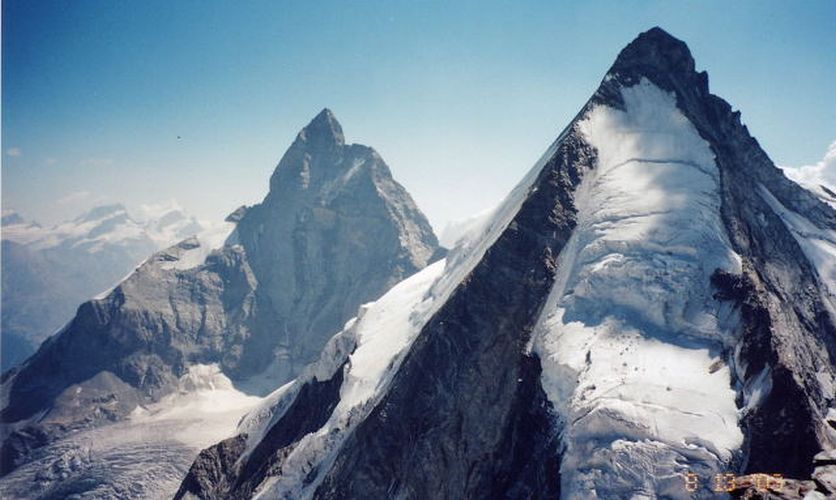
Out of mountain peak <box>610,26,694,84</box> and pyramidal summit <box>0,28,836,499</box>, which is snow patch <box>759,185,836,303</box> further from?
mountain peak <box>610,26,694,84</box>

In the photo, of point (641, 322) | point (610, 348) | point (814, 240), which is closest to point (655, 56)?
point (814, 240)

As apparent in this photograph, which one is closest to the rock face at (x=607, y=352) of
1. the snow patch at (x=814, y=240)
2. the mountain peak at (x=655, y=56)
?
the snow patch at (x=814, y=240)

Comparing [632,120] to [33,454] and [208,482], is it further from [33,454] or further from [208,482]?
[33,454]

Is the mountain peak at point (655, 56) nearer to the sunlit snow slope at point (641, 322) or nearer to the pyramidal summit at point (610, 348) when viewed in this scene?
the pyramidal summit at point (610, 348)

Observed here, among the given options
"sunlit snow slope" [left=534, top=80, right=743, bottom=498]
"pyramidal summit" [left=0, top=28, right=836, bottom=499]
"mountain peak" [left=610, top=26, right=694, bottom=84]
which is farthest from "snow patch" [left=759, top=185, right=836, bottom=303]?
"mountain peak" [left=610, top=26, right=694, bottom=84]

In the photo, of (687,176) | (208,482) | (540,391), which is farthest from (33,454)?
(687,176)

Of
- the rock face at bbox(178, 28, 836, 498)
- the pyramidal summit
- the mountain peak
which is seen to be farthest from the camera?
the mountain peak
